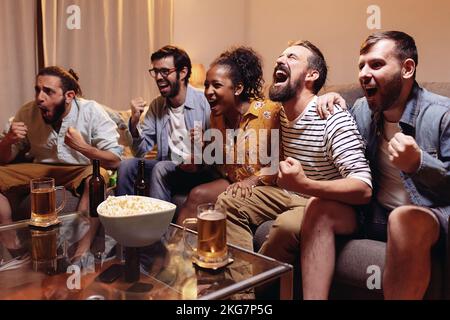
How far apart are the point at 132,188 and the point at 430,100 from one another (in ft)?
4.71

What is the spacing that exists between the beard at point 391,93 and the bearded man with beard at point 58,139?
1.37 m

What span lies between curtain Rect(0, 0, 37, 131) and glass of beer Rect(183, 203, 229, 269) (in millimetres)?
2499

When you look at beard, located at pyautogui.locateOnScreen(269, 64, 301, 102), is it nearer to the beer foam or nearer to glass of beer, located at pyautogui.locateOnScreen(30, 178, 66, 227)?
the beer foam

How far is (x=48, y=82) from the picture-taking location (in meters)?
2.24

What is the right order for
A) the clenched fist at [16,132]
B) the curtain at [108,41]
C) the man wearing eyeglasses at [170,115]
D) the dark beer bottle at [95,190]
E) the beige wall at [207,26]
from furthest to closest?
the beige wall at [207,26], the curtain at [108,41], the man wearing eyeglasses at [170,115], the clenched fist at [16,132], the dark beer bottle at [95,190]

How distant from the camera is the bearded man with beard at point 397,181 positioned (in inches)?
49.2

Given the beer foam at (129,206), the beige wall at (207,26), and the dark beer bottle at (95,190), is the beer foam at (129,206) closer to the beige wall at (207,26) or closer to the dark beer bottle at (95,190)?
the dark beer bottle at (95,190)

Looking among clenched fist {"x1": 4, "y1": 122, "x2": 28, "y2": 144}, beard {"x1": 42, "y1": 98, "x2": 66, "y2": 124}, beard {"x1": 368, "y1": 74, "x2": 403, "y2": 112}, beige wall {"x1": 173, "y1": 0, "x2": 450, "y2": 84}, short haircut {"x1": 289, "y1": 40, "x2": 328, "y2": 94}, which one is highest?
beige wall {"x1": 173, "y1": 0, "x2": 450, "y2": 84}

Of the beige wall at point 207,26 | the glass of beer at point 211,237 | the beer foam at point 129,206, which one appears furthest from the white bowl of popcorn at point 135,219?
the beige wall at point 207,26

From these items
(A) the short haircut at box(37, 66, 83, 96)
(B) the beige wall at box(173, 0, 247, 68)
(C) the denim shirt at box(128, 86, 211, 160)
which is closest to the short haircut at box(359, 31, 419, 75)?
(C) the denim shirt at box(128, 86, 211, 160)

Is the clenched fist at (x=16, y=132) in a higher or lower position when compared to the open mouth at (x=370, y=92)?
lower

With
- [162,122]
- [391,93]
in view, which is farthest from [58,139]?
[391,93]

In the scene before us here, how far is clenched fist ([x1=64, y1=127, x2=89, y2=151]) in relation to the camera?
6.93ft

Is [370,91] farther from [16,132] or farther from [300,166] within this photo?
[16,132]
